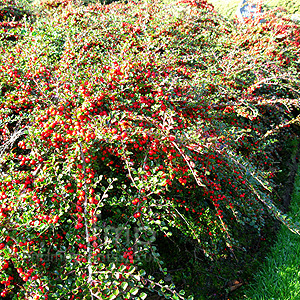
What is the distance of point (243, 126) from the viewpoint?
3197mm

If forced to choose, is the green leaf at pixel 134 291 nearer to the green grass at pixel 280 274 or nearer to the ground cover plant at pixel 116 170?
the ground cover plant at pixel 116 170

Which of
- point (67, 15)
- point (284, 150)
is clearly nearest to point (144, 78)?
point (67, 15)

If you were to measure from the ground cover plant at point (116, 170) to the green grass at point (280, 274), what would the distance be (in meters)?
0.26

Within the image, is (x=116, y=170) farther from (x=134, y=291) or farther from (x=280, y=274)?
(x=280, y=274)

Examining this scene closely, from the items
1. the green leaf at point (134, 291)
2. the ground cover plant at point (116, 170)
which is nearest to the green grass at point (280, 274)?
the ground cover plant at point (116, 170)

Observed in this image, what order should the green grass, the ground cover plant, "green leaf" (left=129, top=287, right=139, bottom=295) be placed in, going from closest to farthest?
"green leaf" (left=129, top=287, right=139, bottom=295) → the ground cover plant → the green grass

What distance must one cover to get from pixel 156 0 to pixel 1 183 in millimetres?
4787

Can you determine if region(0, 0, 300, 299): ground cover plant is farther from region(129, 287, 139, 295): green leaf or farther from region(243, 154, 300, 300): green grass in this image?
region(243, 154, 300, 300): green grass

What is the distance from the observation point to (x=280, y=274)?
2146 mm

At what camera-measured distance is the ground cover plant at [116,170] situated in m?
1.47

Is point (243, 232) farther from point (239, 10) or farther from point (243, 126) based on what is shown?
point (239, 10)

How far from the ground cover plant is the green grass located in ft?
0.87

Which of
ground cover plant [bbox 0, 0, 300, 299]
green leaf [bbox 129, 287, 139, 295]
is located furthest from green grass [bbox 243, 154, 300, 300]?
green leaf [bbox 129, 287, 139, 295]

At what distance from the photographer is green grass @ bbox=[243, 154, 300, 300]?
79.7 inches
